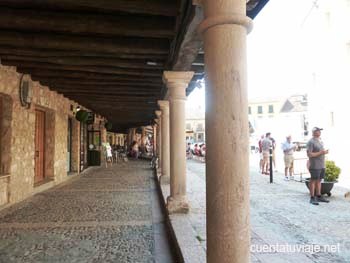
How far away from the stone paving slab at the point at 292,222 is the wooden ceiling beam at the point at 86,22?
2506mm

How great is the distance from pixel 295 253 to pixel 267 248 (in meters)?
0.26

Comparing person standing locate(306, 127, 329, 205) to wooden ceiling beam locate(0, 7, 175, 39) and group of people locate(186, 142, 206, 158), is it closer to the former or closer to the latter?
wooden ceiling beam locate(0, 7, 175, 39)

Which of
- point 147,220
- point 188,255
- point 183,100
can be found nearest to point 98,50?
point 183,100

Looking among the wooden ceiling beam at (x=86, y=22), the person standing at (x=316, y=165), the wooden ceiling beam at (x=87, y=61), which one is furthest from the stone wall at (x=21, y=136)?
the person standing at (x=316, y=165)

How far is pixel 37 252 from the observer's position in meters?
3.43

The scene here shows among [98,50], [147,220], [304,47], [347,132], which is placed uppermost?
[304,47]

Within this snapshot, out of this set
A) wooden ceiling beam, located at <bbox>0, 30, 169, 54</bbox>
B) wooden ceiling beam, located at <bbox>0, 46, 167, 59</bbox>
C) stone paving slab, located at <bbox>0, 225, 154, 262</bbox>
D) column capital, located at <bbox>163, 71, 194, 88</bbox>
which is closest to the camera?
stone paving slab, located at <bbox>0, 225, 154, 262</bbox>

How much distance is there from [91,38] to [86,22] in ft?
2.22

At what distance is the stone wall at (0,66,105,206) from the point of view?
225 inches

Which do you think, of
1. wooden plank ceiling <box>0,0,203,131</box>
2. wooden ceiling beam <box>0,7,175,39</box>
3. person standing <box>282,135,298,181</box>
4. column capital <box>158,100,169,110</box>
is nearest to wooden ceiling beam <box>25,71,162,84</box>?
wooden plank ceiling <box>0,0,203,131</box>

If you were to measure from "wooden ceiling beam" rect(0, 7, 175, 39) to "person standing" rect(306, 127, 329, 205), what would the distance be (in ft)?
11.5

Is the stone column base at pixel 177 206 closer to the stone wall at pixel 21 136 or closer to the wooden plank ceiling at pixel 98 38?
the wooden plank ceiling at pixel 98 38

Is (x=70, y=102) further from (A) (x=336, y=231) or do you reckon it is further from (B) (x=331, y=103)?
(B) (x=331, y=103)

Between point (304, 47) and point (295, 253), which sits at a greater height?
point (304, 47)
